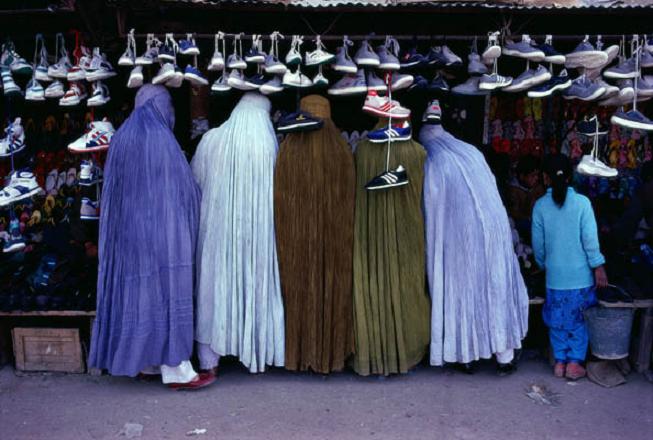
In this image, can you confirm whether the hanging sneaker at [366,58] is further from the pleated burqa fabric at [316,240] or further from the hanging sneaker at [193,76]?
the hanging sneaker at [193,76]

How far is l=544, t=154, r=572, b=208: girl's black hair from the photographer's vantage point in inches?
169

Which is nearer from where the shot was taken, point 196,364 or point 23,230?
point 196,364

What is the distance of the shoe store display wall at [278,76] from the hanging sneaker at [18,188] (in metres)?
0.01

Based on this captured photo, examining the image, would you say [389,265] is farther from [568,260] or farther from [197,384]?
[197,384]

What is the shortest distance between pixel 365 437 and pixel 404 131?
6.79 ft

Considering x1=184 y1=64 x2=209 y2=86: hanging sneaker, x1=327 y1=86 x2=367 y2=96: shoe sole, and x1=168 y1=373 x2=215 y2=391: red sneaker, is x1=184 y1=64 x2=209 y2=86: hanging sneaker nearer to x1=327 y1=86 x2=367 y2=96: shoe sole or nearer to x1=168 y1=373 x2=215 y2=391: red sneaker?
x1=327 y1=86 x2=367 y2=96: shoe sole

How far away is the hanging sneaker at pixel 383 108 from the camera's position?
13.9 feet

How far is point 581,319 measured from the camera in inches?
172

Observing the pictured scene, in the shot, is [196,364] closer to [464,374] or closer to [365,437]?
[365,437]

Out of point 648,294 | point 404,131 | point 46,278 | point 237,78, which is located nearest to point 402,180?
point 404,131

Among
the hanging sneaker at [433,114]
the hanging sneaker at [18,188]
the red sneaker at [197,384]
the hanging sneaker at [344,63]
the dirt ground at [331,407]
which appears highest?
the hanging sneaker at [344,63]

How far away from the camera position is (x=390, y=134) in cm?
424

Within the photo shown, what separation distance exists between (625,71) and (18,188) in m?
4.66

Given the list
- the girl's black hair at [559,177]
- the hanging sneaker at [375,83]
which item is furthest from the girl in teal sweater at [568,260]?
the hanging sneaker at [375,83]
